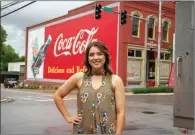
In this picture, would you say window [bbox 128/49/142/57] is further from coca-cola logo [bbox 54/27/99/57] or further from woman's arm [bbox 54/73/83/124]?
woman's arm [bbox 54/73/83/124]

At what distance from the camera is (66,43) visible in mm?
36750

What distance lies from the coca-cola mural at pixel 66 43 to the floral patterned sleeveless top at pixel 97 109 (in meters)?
26.1

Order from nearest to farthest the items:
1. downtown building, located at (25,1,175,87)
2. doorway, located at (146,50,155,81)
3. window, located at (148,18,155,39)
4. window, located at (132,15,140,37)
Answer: downtown building, located at (25,1,175,87), window, located at (132,15,140,37), window, located at (148,18,155,39), doorway, located at (146,50,155,81)

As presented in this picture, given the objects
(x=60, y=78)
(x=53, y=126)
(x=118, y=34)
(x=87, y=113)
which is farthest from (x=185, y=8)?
(x=60, y=78)

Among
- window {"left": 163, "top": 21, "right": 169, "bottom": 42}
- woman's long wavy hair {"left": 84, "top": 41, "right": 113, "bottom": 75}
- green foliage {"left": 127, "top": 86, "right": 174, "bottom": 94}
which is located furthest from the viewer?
window {"left": 163, "top": 21, "right": 169, "bottom": 42}

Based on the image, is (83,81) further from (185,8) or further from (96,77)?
(185,8)

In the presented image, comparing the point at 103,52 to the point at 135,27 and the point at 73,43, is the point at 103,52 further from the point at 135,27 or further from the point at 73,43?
the point at 73,43

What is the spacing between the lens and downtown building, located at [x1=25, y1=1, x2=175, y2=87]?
2917 centimetres

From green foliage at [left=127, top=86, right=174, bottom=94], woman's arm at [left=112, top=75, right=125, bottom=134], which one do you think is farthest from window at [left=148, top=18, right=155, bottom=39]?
woman's arm at [left=112, top=75, right=125, bottom=134]

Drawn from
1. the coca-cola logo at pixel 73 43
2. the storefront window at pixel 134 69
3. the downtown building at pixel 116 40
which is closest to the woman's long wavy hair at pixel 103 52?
the downtown building at pixel 116 40

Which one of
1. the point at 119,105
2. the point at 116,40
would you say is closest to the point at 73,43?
the point at 116,40

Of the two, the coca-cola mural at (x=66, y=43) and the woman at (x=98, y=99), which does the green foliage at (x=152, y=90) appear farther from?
the woman at (x=98, y=99)

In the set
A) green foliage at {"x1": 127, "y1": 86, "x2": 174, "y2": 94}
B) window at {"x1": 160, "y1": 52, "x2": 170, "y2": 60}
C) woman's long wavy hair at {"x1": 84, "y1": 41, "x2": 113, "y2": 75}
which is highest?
window at {"x1": 160, "y1": 52, "x2": 170, "y2": 60}

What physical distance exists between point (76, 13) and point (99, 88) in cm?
3284
